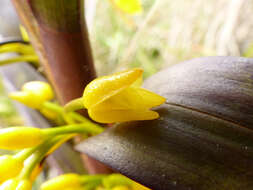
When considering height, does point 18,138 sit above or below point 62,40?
below

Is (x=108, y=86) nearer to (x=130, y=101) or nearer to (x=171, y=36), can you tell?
(x=130, y=101)

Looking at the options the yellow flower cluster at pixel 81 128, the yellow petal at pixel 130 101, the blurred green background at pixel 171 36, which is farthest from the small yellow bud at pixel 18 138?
the blurred green background at pixel 171 36

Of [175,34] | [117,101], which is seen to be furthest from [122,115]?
[175,34]

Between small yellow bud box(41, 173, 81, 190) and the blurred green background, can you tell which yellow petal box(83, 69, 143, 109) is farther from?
the blurred green background

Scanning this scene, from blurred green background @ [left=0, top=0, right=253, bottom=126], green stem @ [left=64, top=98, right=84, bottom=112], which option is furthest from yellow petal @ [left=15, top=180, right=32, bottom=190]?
blurred green background @ [left=0, top=0, right=253, bottom=126]

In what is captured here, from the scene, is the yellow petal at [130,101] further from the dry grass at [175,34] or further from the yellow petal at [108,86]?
the dry grass at [175,34]

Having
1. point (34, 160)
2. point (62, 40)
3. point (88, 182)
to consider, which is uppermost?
point (62, 40)
